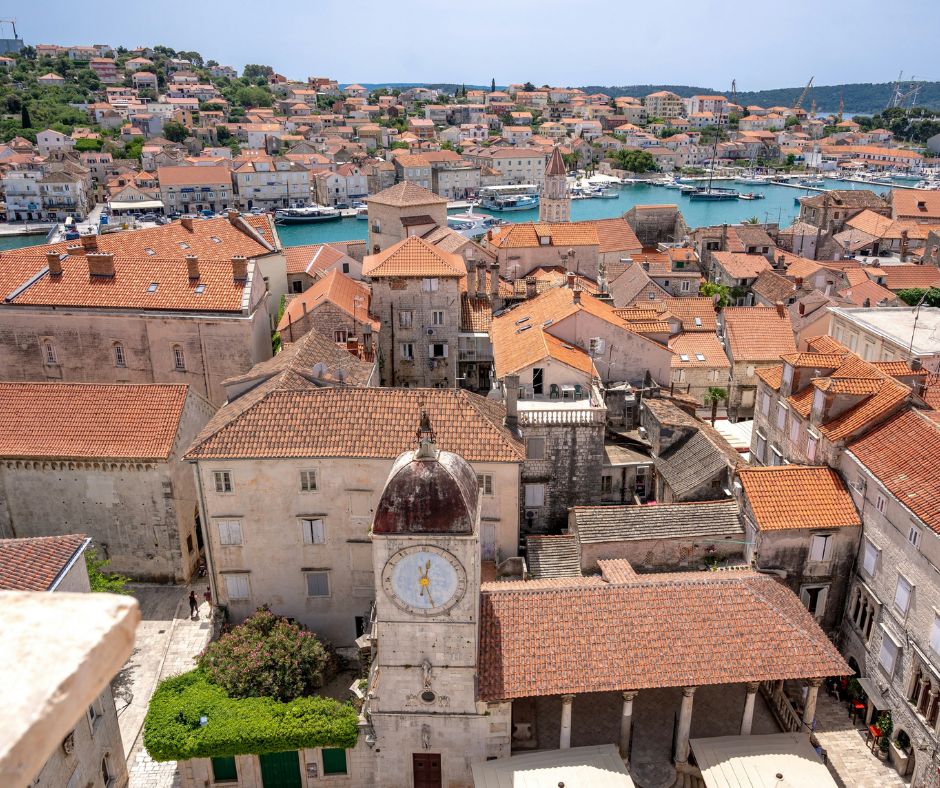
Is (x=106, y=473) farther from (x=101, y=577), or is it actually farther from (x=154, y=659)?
(x=154, y=659)

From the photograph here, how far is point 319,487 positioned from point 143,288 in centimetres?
2118

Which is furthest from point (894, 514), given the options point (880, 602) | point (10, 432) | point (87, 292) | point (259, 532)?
point (87, 292)

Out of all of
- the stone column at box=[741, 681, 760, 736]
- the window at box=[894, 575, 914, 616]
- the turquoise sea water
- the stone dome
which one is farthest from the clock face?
the turquoise sea water

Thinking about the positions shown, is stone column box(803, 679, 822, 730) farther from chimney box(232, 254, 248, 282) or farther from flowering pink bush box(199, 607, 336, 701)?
chimney box(232, 254, 248, 282)

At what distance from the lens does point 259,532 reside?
29.8 metres

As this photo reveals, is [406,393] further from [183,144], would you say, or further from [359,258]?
[183,144]

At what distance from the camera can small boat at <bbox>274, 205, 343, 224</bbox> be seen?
148250 mm

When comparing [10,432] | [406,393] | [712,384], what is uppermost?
[406,393]

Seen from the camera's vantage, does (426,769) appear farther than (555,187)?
No

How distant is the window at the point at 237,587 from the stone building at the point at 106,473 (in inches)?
181

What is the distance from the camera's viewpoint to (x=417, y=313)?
1909 inches

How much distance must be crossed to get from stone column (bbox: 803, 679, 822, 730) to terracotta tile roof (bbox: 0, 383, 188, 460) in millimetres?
24752

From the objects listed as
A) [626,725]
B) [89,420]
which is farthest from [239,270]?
[626,725]

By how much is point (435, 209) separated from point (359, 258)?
495 inches
